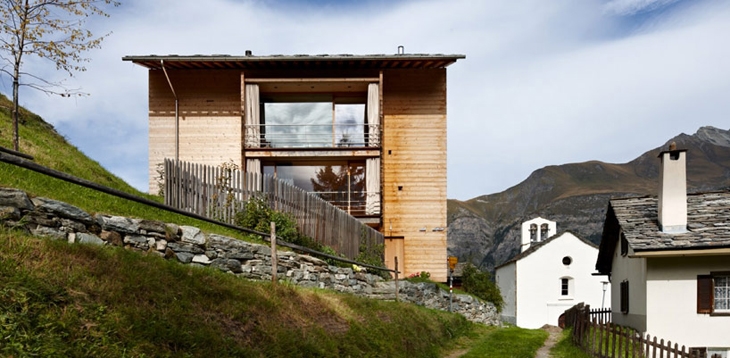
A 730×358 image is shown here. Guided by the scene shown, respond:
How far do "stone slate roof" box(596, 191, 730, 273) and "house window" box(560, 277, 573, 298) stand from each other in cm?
2612

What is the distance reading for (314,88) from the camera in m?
24.9

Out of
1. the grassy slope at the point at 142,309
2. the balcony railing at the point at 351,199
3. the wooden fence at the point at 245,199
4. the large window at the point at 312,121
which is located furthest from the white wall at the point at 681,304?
the large window at the point at 312,121

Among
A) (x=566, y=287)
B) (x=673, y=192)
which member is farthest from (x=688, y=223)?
(x=566, y=287)

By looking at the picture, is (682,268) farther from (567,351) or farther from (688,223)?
(567,351)

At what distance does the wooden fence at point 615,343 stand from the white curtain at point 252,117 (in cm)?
1367

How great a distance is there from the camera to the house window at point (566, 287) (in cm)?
4447

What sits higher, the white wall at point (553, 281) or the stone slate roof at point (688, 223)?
the stone slate roof at point (688, 223)

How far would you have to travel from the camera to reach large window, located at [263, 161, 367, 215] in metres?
24.2

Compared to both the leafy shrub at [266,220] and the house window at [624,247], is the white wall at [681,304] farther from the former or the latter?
the leafy shrub at [266,220]

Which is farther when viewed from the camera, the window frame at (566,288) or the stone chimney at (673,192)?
the window frame at (566,288)

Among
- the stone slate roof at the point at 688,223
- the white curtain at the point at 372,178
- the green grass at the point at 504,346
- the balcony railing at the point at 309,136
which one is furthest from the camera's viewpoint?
the balcony railing at the point at 309,136

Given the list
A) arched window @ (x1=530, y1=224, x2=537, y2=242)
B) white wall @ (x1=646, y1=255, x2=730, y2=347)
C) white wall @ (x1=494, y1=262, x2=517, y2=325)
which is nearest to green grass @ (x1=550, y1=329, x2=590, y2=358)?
white wall @ (x1=646, y1=255, x2=730, y2=347)

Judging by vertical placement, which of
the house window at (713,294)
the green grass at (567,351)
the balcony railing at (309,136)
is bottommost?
the green grass at (567,351)

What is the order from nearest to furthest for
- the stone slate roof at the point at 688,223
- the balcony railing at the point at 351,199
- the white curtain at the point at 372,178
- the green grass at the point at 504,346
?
the green grass at the point at 504,346, the stone slate roof at the point at 688,223, the white curtain at the point at 372,178, the balcony railing at the point at 351,199
